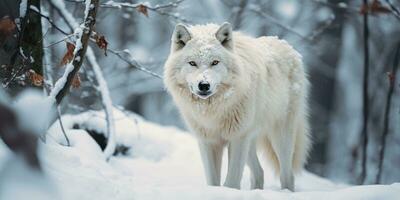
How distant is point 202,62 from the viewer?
4.73 meters

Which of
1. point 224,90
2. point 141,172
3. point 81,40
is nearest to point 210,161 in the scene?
point 224,90

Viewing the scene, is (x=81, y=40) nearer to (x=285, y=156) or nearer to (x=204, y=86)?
(x=204, y=86)

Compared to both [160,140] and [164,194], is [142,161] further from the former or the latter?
[164,194]

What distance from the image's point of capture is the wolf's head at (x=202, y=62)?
4.61 meters

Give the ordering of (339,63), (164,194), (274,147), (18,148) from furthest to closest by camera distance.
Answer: (339,63)
(274,147)
(164,194)
(18,148)

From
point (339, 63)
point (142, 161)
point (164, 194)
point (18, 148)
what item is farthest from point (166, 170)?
point (339, 63)

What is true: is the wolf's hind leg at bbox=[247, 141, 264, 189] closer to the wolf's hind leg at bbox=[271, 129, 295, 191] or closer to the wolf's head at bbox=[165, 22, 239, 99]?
the wolf's hind leg at bbox=[271, 129, 295, 191]

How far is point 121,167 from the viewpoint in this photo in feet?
20.7

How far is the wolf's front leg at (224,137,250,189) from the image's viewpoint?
491 cm

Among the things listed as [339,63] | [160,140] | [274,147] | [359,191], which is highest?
[359,191]

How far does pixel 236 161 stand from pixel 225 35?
115 centimetres

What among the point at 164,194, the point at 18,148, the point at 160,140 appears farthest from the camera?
the point at 160,140

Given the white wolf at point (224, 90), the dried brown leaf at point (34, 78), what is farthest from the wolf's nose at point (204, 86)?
the dried brown leaf at point (34, 78)

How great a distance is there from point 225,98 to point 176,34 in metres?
0.75
